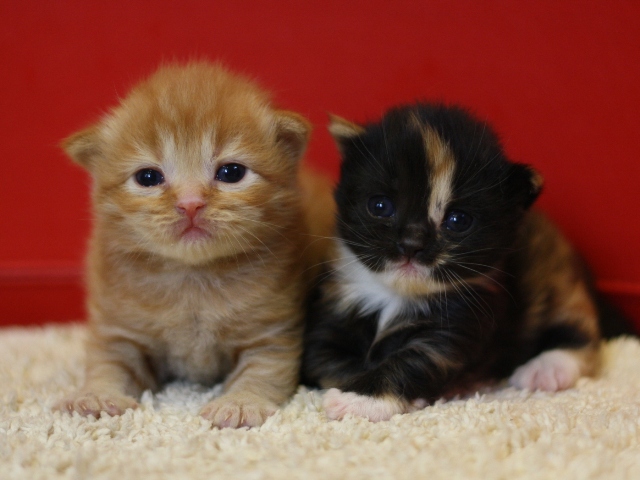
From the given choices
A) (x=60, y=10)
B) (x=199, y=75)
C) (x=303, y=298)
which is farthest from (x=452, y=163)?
(x=60, y=10)

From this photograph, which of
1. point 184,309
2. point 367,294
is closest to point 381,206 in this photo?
point 367,294

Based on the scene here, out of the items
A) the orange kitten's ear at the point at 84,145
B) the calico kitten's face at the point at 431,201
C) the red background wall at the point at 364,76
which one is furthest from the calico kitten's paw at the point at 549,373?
the orange kitten's ear at the point at 84,145

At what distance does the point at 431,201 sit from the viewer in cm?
171

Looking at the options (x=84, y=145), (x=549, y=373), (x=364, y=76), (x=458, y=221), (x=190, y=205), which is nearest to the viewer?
(x=190, y=205)

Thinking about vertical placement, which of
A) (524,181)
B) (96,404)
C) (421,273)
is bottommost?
(96,404)

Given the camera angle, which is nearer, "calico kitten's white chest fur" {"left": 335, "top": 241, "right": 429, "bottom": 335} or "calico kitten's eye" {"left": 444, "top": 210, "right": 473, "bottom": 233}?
"calico kitten's eye" {"left": 444, "top": 210, "right": 473, "bottom": 233}

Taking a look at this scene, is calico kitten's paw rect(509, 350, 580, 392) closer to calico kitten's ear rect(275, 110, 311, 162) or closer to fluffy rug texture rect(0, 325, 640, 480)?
fluffy rug texture rect(0, 325, 640, 480)

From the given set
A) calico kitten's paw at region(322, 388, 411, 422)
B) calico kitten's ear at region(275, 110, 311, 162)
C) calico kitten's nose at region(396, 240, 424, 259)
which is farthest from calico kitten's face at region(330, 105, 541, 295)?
calico kitten's paw at region(322, 388, 411, 422)

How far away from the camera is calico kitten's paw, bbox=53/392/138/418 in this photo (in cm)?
166

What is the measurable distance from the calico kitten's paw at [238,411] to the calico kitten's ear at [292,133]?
2.43 feet

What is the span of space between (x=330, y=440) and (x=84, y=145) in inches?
43.9

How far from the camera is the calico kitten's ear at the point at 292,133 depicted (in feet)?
6.16

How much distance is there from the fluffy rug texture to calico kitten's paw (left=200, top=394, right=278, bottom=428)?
0.04 m

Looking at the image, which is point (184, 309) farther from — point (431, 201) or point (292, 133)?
point (431, 201)
